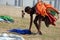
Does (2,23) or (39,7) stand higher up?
(39,7)

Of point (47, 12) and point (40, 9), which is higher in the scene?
point (40, 9)

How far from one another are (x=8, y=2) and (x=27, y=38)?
19.0 meters

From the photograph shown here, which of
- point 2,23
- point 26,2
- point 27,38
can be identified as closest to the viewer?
point 27,38

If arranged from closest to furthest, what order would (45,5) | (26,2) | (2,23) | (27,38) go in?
(27,38)
(45,5)
(2,23)
(26,2)

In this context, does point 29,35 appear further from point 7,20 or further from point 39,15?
point 7,20

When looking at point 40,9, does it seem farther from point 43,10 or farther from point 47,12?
point 47,12

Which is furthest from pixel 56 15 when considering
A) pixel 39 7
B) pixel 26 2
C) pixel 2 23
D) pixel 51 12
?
pixel 26 2

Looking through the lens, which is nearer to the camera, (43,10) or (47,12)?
(43,10)

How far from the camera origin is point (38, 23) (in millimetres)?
9242

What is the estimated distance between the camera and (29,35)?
8.97m

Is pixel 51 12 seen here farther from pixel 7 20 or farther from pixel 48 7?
pixel 7 20

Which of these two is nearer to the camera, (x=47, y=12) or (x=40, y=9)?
(x=40, y=9)

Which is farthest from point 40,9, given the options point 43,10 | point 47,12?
point 47,12

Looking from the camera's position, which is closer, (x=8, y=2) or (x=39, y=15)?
(x=39, y=15)
